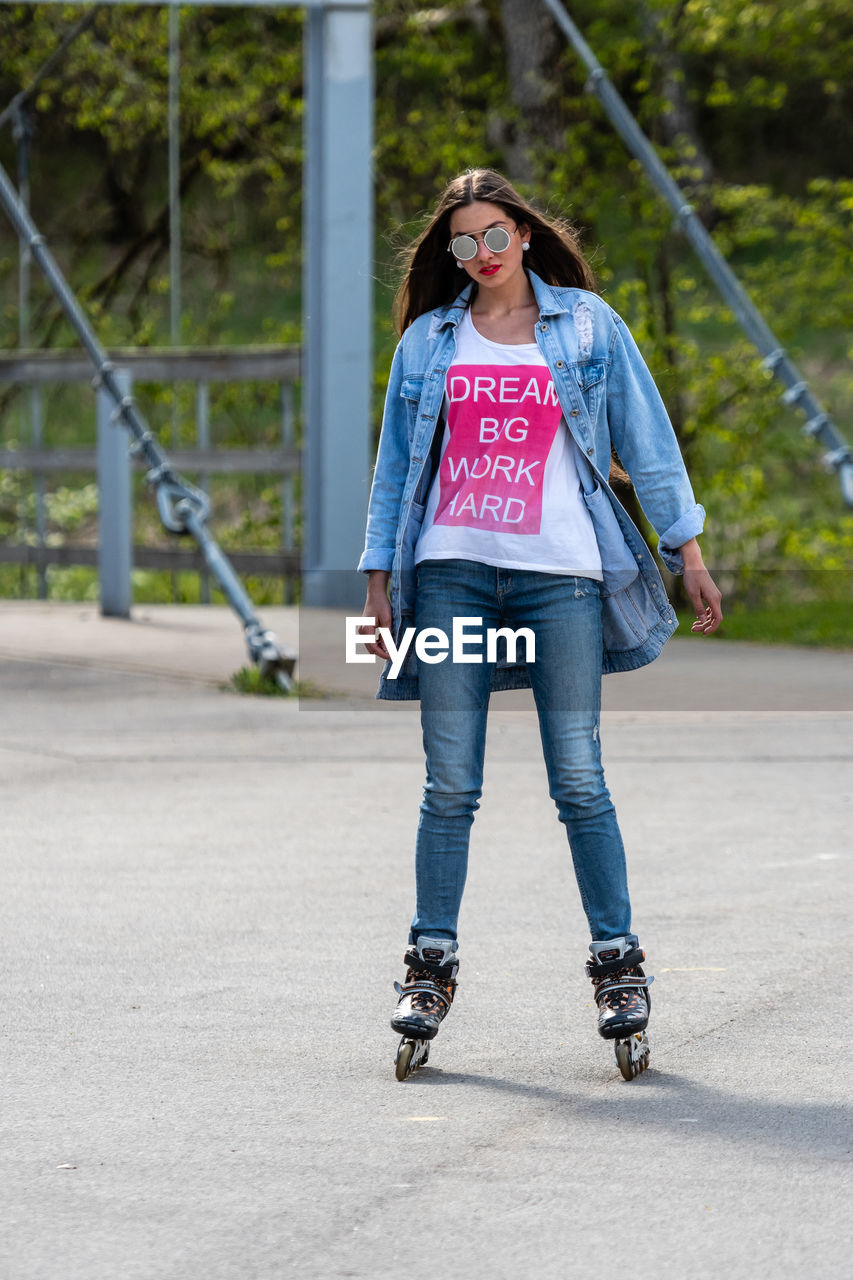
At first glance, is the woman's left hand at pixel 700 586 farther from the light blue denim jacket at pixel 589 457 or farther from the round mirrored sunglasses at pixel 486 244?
the round mirrored sunglasses at pixel 486 244


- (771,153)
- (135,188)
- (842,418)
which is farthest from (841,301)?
(771,153)

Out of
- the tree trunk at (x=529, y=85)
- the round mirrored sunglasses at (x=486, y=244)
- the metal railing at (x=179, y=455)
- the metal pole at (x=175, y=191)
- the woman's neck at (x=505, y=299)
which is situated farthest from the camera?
the metal pole at (x=175, y=191)

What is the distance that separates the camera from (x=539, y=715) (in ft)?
13.7

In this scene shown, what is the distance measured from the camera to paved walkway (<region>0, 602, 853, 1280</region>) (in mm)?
3193

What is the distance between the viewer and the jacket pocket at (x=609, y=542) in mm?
4180

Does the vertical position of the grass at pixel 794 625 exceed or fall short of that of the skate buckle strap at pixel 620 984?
it exceeds it

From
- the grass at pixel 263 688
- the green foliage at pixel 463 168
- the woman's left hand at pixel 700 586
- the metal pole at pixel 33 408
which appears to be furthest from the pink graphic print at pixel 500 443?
the metal pole at pixel 33 408

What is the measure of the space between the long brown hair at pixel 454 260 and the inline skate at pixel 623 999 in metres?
1.41

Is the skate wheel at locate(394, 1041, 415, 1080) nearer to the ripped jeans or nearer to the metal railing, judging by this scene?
the ripped jeans

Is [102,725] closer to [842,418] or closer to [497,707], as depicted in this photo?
[497,707]

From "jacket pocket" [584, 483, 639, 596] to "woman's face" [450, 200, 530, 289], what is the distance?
1.58 ft

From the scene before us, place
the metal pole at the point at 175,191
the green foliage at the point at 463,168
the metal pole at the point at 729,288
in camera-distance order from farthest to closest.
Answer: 1. the metal pole at the point at 175,191
2. the green foliage at the point at 463,168
3. the metal pole at the point at 729,288

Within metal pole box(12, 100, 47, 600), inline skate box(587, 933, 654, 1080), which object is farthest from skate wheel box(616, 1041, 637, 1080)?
metal pole box(12, 100, 47, 600)

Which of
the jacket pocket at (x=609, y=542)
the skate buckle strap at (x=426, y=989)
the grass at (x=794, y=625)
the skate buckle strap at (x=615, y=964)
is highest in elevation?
the jacket pocket at (x=609, y=542)
